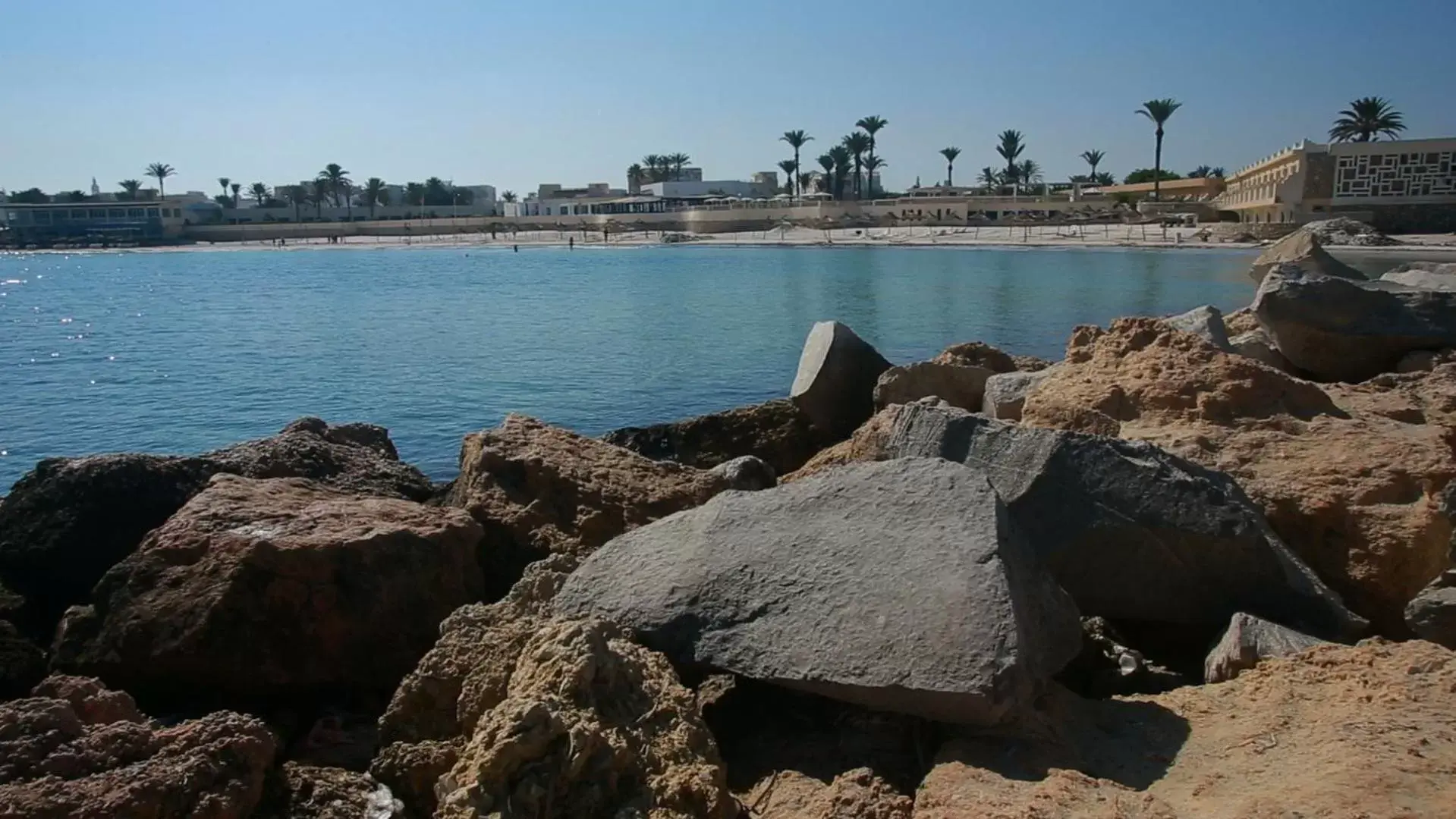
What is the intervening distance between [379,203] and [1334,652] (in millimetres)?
131242

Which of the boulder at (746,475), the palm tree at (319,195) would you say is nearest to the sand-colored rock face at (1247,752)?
the boulder at (746,475)

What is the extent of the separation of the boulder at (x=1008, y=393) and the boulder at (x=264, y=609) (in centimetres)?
364

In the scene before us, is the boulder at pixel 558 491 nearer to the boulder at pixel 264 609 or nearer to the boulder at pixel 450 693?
the boulder at pixel 264 609

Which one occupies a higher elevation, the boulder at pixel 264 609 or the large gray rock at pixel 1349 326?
the large gray rock at pixel 1349 326

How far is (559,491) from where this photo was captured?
5.57 meters

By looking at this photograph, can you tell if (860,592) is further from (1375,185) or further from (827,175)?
(827,175)

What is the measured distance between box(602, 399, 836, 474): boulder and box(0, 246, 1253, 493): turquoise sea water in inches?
190

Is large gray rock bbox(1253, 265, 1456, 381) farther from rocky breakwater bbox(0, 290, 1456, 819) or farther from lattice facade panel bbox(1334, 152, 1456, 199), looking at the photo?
lattice facade panel bbox(1334, 152, 1456, 199)

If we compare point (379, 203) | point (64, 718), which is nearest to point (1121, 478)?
point (64, 718)

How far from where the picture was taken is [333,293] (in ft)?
155

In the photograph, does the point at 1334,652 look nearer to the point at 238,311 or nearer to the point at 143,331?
the point at 143,331

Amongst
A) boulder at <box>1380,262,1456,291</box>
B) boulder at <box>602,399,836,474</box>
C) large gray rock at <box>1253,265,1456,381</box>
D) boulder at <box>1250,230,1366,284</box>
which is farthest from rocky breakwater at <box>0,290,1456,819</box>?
boulder at <box>1250,230,1366,284</box>

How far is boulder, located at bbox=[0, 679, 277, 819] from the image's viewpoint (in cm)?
297

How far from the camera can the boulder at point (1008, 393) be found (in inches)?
268
